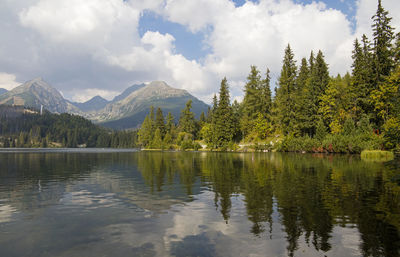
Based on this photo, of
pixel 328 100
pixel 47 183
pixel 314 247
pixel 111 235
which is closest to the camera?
pixel 314 247

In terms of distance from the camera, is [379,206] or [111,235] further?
[379,206]

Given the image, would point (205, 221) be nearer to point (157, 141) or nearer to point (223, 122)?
point (223, 122)

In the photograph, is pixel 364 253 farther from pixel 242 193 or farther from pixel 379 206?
pixel 242 193

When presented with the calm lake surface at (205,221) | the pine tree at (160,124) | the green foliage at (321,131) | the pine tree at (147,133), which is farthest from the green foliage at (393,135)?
the pine tree at (147,133)

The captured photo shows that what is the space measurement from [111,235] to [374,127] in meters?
64.6

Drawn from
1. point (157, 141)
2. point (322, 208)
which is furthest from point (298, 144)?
point (157, 141)

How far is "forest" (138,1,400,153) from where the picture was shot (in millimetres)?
55938

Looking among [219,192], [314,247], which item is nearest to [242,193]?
[219,192]

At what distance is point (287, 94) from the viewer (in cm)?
8650

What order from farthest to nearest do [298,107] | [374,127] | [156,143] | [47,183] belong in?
[156,143], [298,107], [374,127], [47,183]

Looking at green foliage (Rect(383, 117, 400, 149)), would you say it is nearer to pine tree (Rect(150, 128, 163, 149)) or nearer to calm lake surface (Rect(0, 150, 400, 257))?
calm lake surface (Rect(0, 150, 400, 257))

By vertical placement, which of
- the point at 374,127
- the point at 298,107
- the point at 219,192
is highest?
the point at 298,107

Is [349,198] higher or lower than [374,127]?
lower

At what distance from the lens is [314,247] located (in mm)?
8227
